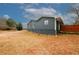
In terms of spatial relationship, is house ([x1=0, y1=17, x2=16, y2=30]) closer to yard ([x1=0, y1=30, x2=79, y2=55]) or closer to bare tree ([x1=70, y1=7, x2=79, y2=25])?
yard ([x1=0, y1=30, x2=79, y2=55])

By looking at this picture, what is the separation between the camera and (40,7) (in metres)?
1.79

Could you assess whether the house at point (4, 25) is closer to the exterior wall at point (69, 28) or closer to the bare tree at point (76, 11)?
the exterior wall at point (69, 28)

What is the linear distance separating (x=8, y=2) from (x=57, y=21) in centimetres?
56

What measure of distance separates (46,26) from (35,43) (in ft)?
0.71

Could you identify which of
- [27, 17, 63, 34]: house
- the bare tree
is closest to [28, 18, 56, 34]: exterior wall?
[27, 17, 63, 34]: house

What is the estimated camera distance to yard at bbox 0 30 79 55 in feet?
5.78

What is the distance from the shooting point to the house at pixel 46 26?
5.88 ft

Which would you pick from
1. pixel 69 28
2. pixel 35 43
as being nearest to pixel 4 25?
pixel 35 43

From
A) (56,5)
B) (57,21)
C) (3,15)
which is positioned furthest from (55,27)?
(3,15)

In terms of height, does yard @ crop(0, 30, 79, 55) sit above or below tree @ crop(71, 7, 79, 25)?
below

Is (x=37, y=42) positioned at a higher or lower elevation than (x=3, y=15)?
lower

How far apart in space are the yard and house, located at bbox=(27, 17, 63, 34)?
0.05 m
